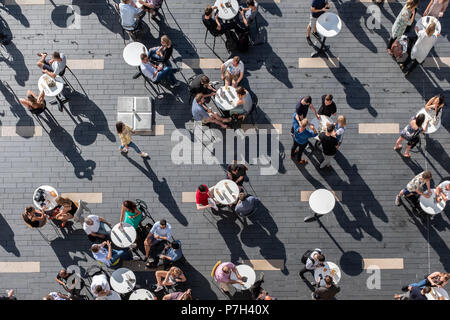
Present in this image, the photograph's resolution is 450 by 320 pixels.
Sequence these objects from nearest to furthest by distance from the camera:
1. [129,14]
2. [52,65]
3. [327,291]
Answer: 1. [327,291]
2. [52,65]
3. [129,14]

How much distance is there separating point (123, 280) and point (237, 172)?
14.1 ft

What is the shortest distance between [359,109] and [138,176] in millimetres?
7135

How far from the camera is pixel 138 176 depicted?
1496 centimetres

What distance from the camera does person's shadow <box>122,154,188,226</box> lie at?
14.7 metres

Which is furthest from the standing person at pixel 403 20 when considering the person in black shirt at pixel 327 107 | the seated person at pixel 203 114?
the seated person at pixel 203 114

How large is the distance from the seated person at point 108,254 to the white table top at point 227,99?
5004 millimetres

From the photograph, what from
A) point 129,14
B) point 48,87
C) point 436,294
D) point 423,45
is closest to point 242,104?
point 129,14

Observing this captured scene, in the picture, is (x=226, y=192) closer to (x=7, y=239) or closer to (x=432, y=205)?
(x=432, y=205)

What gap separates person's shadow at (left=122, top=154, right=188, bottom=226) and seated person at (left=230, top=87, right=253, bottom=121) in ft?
9.85

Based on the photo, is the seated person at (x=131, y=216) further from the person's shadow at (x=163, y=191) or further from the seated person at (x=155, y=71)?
the seated person at (x=155, y=71)

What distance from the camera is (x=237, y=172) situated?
45.6 ft

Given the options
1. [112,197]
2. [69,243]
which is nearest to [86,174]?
[112,197]

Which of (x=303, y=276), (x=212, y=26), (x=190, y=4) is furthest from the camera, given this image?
(x=190, y=4)
